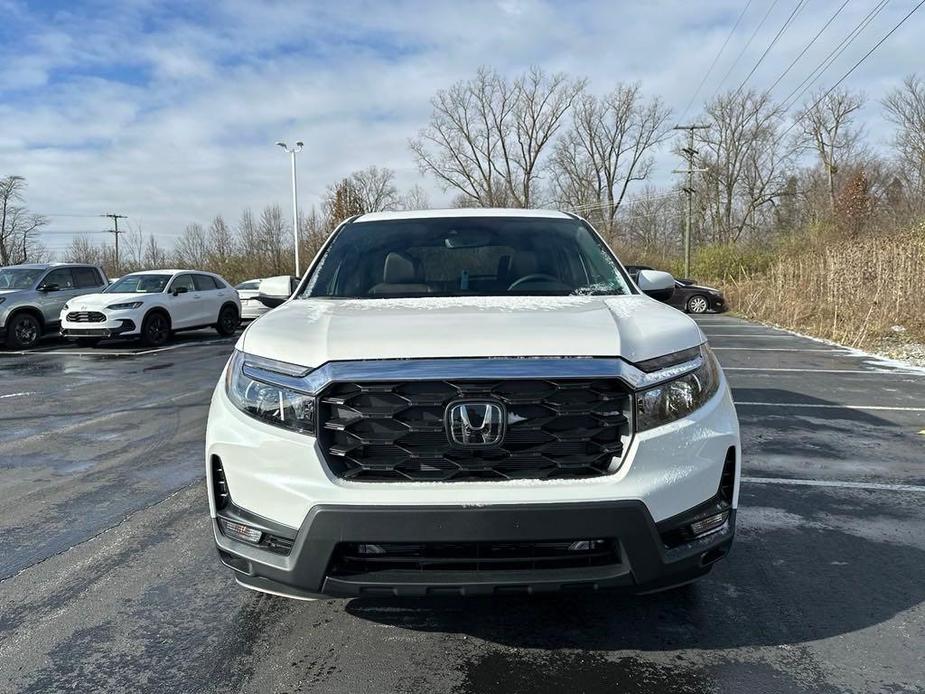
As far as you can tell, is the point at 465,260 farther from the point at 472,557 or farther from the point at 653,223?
the point at 653,223

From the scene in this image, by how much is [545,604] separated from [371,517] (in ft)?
→ 3.75

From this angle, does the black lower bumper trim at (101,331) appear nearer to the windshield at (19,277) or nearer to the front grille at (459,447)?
the windshield at (19,277)

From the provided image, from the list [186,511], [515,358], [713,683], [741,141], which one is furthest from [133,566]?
[741,141]

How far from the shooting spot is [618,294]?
335 centimetres

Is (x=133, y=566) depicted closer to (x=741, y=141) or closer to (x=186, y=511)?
(x=186, y=511)

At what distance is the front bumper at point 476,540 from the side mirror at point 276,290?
2.11 meters

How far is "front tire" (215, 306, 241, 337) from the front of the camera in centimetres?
1628

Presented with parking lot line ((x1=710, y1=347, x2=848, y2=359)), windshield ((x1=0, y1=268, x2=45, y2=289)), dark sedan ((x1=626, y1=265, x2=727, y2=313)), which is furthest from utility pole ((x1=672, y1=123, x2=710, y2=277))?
windshield ((x1=0, y1=268, x2=45, y2=289))

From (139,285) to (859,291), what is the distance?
624 inches

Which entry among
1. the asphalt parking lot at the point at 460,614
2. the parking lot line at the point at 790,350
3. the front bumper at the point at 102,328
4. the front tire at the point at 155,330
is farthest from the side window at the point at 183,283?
the parking lot line at the point at 790,350

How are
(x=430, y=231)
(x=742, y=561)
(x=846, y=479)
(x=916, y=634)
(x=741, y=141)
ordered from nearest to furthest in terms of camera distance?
(x=916, y=634), (x=742, y=561), (x=430, y=231), (x=846, y=479), (x=741, y=141)

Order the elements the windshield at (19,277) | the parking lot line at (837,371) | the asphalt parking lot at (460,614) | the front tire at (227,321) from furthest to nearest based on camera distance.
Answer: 1. the front tire at (227,321)
2. the windshield at (19,277)
3. the parking lot line at (837,371)
4. the asphalt parking lot at (460,614)

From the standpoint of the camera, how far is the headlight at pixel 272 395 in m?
2.25

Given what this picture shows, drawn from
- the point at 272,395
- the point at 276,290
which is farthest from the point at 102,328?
the point at 272,395
